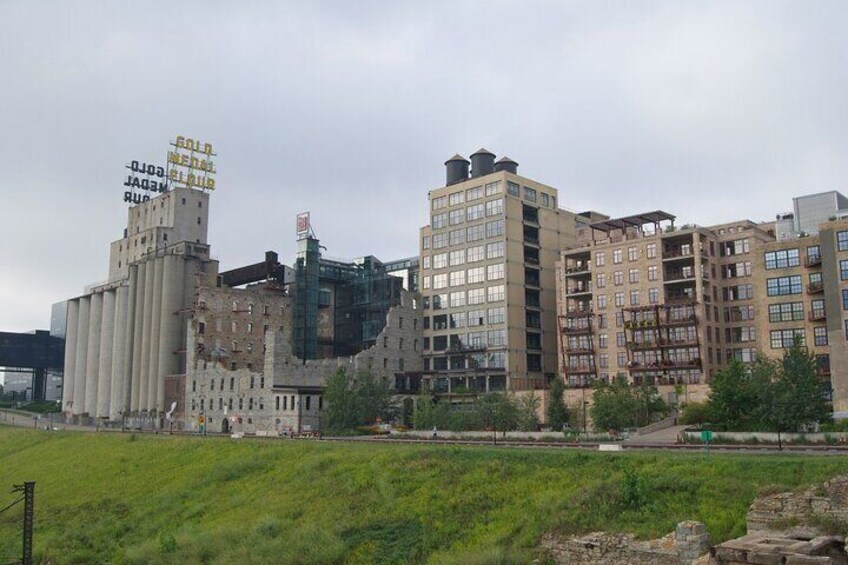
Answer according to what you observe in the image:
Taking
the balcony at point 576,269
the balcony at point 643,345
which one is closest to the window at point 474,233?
the balcony at point 576,269

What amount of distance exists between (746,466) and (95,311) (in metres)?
149

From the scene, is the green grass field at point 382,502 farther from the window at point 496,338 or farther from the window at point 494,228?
the window at point 494,228

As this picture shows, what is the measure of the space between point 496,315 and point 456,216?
1775cm

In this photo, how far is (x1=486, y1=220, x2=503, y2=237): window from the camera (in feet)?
398

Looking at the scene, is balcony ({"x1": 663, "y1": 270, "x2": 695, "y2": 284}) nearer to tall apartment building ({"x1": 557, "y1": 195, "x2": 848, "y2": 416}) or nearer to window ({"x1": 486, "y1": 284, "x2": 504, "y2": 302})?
tall apartment building ({"x1": 557, "y1": 195, "x2": 848, "y2": 416})

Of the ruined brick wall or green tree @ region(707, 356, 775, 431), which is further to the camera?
the ruined brick wall

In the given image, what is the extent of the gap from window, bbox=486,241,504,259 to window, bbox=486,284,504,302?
4.65m

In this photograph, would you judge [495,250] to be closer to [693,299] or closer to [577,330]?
[577,330]

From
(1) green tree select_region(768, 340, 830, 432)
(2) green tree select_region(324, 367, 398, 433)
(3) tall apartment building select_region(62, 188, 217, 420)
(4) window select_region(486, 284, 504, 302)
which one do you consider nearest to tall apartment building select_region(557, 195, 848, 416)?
(4) window select_region(486, 284, 504, 302)

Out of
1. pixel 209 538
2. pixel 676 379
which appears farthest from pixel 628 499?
pixel 676 379

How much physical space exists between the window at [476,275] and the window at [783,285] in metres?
41.1

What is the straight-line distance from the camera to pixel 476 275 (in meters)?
124

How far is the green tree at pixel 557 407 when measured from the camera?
98.5 meters

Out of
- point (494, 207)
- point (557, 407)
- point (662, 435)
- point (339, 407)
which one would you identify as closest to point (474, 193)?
point (494, 207)
